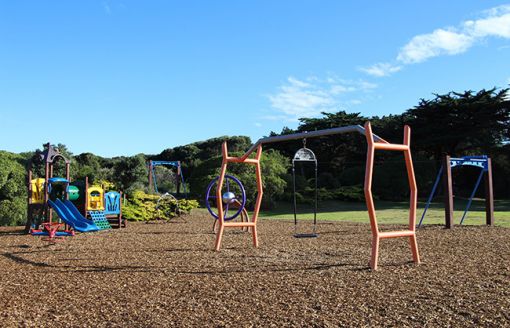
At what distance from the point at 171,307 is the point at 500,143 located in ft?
102

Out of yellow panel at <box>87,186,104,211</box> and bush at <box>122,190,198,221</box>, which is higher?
yellow panel at <box>87,186,104,211</box>

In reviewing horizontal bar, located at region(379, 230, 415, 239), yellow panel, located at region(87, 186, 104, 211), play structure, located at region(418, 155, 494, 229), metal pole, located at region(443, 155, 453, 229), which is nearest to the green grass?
play structure, located at region(418, 155, 494, 229)

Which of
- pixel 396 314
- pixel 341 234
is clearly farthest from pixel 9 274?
pixel 341 234

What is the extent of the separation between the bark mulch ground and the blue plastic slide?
1114 millimetres

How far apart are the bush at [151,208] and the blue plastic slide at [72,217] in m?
3.43

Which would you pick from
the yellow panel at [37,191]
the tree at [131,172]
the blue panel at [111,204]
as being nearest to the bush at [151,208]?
the blue panel at [111,204]

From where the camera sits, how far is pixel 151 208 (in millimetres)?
15688

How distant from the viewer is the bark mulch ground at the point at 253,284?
3965 mm

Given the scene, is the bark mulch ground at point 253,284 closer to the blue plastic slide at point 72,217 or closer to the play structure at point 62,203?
the blue plastic slide at point 72,217

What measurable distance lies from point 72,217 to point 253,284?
6.88 m

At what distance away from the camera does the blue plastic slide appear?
10244 mm

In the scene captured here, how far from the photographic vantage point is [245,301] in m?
4.48

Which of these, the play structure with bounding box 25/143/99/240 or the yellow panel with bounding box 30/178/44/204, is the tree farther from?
the yellow panel with bounding box 30/178/44/204

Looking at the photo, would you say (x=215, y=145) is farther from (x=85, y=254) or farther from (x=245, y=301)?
(x=245, y=301)
